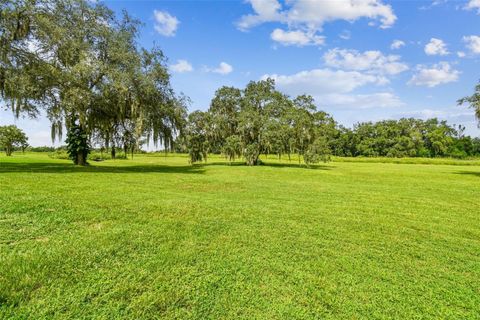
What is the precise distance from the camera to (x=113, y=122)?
55.3ft

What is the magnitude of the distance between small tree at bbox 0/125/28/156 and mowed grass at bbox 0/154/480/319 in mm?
51561

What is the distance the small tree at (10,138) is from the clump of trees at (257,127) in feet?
123

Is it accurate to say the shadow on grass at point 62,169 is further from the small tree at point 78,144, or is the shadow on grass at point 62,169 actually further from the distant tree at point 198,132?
the distant tree at point 198,132

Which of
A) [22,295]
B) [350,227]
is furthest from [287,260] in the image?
[22,295]

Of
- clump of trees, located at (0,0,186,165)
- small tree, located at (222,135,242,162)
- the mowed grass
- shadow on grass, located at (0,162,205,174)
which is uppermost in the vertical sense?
clump of trees, located at (0,0,186,165)

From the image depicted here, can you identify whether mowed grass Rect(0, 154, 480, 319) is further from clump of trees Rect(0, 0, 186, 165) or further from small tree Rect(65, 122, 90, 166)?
small tree Rect(65, 122, 90, 166)

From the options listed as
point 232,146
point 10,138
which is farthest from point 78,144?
point 10,138

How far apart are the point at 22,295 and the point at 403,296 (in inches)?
158

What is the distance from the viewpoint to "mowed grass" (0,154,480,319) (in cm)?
278

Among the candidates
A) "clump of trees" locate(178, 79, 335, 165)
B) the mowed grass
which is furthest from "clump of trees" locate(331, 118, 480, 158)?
the mowed grass

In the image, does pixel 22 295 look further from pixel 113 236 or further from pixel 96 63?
pixel 96 63

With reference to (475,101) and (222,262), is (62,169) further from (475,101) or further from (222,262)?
(475,101)

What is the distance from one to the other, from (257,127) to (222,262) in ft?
70.1

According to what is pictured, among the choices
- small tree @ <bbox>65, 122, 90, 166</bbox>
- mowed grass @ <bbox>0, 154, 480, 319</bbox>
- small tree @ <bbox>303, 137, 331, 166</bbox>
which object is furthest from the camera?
small tree @ <bbox>303, 137, 331, 166</bbox>
